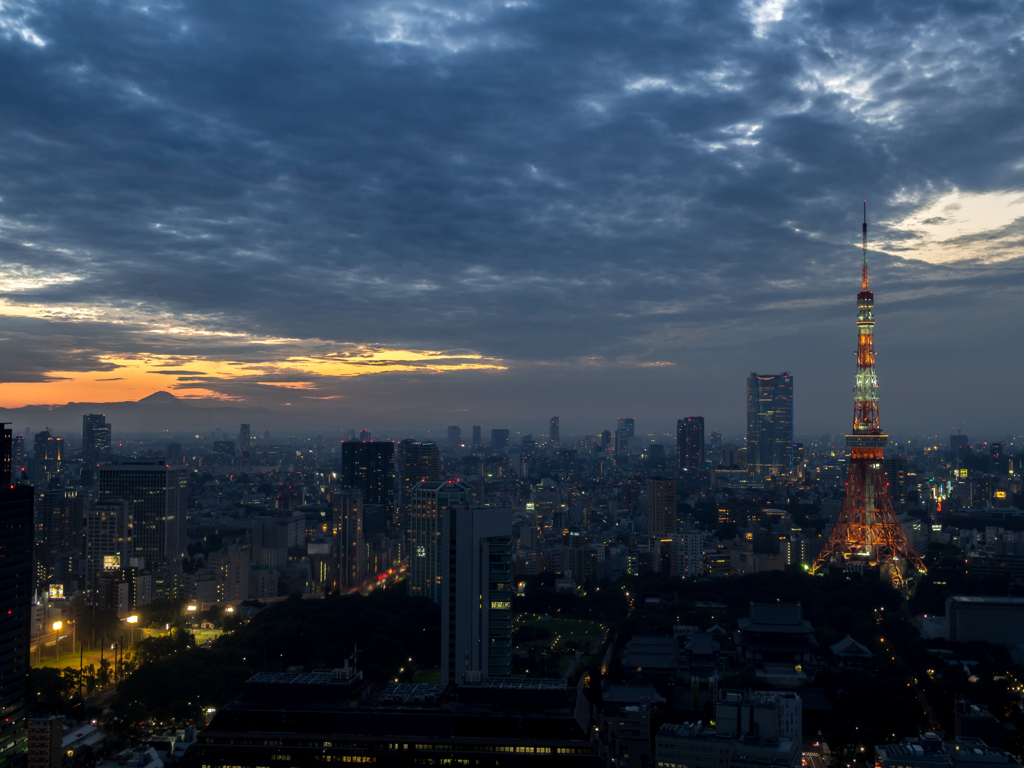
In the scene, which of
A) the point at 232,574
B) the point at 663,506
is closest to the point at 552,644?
the point at 232,574

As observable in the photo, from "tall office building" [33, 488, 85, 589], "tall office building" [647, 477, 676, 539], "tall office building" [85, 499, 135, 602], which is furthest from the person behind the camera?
"tall office building" [647, 477, 676, 539]

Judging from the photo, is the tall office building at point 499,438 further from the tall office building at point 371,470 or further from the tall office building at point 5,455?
the tall office building at point 5,455

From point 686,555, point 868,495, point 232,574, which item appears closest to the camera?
point 868,495

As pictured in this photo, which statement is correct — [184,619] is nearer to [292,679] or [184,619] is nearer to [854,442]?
[292,679]

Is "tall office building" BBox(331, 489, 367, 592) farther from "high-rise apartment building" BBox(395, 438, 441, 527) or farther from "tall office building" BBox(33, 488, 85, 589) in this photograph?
"high-rise apartment building" BBox(395, 438, 441, 527)

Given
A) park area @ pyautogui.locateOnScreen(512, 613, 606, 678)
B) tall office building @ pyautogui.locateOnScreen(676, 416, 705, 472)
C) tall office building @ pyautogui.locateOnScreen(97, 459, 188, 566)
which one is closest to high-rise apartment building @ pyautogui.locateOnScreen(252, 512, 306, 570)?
tall office building @ pyautogui.locateOnScreen(97, 459, 188, 566)

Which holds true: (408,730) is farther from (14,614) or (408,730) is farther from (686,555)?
(686,555)
